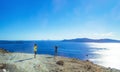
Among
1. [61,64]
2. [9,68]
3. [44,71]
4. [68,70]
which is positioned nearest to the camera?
[9,68]

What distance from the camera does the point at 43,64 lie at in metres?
28.3

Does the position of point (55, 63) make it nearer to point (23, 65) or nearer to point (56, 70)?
point (56, 70)

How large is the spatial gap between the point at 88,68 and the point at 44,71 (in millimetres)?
8125

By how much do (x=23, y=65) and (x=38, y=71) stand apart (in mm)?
2390

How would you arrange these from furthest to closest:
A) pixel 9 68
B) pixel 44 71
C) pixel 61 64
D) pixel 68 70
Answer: pixel 61 64, pixel 68 70, pixel 44 71, pixel 9 68

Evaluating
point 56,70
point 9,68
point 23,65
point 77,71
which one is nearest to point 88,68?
point 77,71

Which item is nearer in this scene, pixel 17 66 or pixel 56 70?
pixel 17 66

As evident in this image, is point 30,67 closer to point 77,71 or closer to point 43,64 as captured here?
point 43,64

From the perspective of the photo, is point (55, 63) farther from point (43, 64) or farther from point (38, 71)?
point (38, 71)

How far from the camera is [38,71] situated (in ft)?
82.6

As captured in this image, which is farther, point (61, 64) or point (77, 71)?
point (61, 64)

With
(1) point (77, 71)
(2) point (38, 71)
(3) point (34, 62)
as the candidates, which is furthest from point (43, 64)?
(1) point (77, 71)

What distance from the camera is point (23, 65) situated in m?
26.1

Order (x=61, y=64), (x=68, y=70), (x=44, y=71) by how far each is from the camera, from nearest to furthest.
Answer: (x=44, y=71) → (x=68, y=70) → (x=61, y=64)
